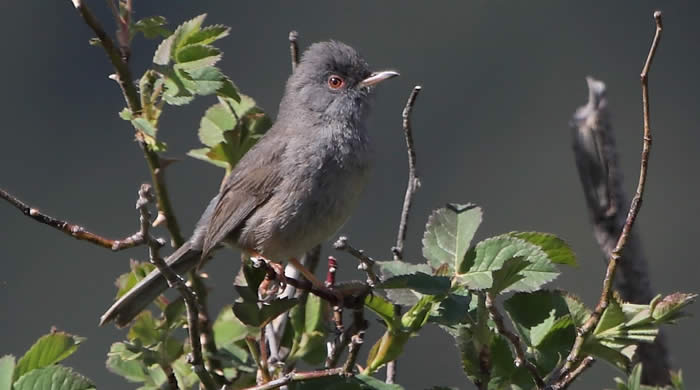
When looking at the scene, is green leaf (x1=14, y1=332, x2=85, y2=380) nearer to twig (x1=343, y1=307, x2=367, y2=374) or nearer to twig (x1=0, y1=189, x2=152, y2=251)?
twig (x1=0, y1=189, x2=152, y2=251)

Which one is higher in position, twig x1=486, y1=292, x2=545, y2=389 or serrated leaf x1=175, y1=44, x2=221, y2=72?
serrated leaf x1=175, y1=44, x2=221, y2=72

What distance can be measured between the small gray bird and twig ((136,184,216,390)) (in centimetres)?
117

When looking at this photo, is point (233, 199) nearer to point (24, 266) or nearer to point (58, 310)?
point (58, 310)

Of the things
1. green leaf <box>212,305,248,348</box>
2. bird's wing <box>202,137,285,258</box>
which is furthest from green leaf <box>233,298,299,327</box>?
bird's wing <box>202,137,285,258</box>

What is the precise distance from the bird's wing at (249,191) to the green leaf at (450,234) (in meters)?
1.53

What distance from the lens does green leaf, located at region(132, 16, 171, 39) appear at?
8.73 feet

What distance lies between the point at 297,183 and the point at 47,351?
1.84m

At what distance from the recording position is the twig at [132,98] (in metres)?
2.55

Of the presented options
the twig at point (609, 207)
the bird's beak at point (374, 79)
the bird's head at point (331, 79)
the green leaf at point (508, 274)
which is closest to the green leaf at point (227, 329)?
the green leaf at point (508, 274)

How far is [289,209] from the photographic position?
3.98 metres

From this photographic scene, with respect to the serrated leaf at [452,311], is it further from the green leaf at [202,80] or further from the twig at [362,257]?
the green leaf at [202,80]

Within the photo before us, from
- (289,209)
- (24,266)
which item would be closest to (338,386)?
(289,209)

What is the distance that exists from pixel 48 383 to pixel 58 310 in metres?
7.13

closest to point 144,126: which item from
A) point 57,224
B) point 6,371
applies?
point 57,224
